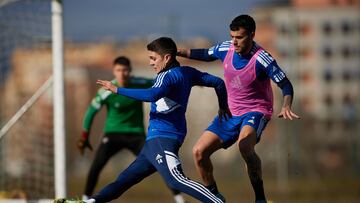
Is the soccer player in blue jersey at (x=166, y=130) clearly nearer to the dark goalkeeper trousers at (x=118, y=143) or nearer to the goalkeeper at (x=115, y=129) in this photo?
the goalkeeper at (x=115, y=129)

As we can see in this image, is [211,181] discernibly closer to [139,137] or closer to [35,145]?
[139,137]

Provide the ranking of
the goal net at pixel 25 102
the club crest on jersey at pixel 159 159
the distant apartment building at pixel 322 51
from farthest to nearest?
the distant apartment building at pixel 322 51 < the goal net at pixel 25 102 < the club crest on jersey at pixel 159 159

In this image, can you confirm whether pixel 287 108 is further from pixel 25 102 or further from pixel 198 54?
pixel 25 102

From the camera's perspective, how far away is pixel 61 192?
551 inches

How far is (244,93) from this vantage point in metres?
11.5

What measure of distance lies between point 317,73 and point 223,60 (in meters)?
88.4

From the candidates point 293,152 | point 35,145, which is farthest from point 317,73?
point 35,145

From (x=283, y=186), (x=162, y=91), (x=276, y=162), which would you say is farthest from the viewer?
(x=276, y=162)

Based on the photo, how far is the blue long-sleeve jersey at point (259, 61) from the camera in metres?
11.0

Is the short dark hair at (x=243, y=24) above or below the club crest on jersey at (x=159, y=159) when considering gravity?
above

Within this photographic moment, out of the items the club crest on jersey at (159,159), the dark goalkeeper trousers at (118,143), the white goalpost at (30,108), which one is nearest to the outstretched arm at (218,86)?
the club crest on jersey at (159,159)

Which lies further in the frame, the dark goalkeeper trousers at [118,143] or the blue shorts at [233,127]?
the dark goalkeeper trousers at [118,143]

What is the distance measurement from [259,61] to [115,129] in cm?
445

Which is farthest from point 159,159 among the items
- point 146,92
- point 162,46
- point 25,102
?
point 25,102
